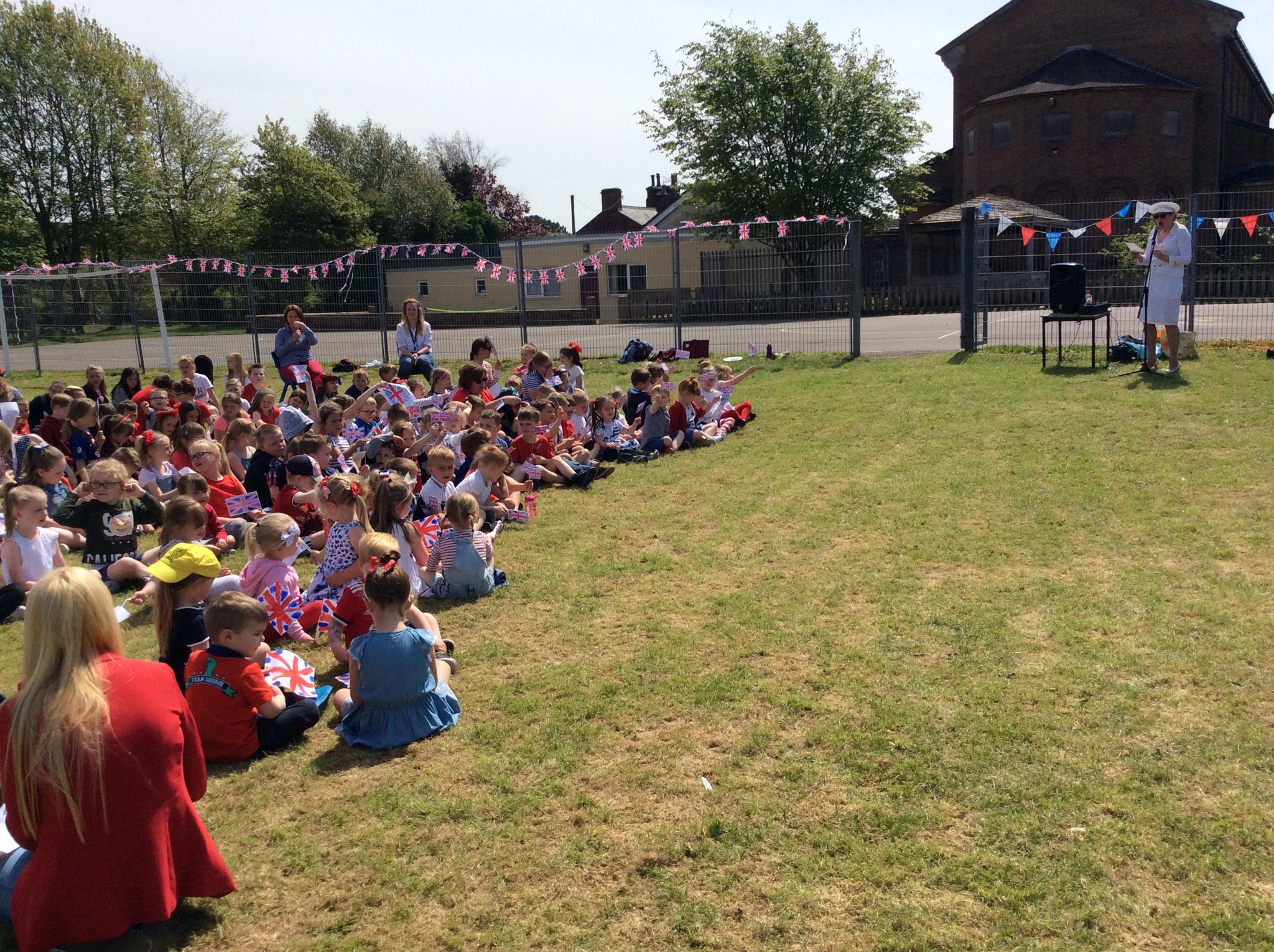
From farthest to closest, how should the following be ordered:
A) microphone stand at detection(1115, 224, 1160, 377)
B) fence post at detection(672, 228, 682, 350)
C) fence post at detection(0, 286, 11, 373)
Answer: fence post at detection(0, 286, 11, 373) < fence post at detection(672, 228, 682, 350) < microphone stand at detection(1115, 224, 1160, 377)

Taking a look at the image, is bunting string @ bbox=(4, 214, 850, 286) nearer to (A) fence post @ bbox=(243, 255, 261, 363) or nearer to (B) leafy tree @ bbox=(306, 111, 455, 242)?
(A) fence post @ bbox=(243, 255, 261, 363)

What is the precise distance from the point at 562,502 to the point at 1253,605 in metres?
5.72

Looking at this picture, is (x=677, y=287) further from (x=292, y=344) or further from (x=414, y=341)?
(x=292, y=344)

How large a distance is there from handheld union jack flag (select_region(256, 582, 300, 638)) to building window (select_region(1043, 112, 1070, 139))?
1862 inches

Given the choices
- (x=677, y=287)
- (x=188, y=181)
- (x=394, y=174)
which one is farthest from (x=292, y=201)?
(x=677, y=287)

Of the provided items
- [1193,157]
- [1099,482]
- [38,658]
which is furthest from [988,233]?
[1193,157]

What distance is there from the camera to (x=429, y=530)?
7.45 m

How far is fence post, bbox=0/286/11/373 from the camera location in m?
21.5

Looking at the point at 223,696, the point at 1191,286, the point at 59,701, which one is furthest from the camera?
the point at 1191,286

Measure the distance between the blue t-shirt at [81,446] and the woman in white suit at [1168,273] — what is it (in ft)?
40.8

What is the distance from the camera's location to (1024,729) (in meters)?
4.55

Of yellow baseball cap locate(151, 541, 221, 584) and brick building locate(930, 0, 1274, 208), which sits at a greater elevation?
brick building locate(930, 0, 1274, 208)

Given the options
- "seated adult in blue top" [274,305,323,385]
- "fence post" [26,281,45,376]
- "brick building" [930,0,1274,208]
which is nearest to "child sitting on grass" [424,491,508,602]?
"seated adult in blue top" [274,305,323,385]

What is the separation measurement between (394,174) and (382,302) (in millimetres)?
51479
